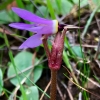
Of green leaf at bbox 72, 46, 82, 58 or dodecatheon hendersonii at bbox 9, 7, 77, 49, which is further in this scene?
green leaf at bbox 72, 46, 82, 58

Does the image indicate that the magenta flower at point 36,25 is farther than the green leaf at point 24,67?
No

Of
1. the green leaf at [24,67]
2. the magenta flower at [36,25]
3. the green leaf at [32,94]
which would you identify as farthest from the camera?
the green leaf at [24,67]

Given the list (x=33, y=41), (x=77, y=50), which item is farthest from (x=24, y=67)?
(x=33, y=41)

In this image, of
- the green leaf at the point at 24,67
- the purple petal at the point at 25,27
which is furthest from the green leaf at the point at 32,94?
the purple petal at the point at 25,27

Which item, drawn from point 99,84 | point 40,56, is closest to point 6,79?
point 40,56

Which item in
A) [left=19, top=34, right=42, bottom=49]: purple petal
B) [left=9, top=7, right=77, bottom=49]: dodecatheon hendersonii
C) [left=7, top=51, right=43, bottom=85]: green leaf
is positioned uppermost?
[left=9, top=7, right=77, bottom=49]: dodecatheon hendersonii

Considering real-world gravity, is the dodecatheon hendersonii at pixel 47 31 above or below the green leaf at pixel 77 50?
above

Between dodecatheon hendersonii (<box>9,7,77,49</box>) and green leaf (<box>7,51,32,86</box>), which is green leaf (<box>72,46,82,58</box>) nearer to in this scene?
green leaf (<box>7,51,32,86</box>)

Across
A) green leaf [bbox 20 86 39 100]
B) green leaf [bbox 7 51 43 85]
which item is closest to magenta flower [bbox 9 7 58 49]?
green leaf [bbox 20 86 39 100]

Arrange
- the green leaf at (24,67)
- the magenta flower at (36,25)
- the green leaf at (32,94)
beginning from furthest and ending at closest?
the green leaf at (24,67), the green leaf at (32,94), the magenta flower at (36,25)

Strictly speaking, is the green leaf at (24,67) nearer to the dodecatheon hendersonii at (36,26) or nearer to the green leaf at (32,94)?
the green leaf at (32,94)

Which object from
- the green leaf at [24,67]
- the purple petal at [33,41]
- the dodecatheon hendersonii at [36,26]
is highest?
the dodecatheon hendersonii at [36,26]
